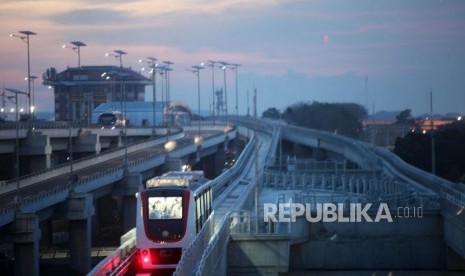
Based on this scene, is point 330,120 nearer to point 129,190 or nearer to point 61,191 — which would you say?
point 129,190

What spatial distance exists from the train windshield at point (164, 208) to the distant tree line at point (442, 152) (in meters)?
43.8

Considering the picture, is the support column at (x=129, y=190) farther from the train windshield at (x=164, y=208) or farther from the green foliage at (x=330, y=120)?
the green foliage at (x=330, y=120)

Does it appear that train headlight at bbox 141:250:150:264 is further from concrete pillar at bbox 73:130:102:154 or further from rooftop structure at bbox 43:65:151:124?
rooftop structure at bbox 43:65:151:124

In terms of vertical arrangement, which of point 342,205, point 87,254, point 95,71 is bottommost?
point 87,254

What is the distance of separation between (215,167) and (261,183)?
51.7 m

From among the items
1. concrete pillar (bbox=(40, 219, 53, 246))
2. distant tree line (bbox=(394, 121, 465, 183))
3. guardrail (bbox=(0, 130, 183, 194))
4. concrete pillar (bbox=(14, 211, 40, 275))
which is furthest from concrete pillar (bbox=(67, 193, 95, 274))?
distant tree line (bbox=(394, 121, 465, 183))

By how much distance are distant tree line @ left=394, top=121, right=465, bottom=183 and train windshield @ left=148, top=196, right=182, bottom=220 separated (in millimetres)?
43814

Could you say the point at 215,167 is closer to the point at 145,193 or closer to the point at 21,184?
the point at 21,184

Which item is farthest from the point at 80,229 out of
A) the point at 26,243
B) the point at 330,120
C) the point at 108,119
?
the point at 330,120

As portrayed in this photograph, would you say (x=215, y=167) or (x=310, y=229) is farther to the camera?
(x=215, y=167)

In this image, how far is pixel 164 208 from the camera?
26.4m

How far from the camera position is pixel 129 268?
26109mm

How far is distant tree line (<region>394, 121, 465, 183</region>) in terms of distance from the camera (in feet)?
230

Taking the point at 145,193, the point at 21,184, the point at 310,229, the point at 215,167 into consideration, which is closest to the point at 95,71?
the point at 215,167
